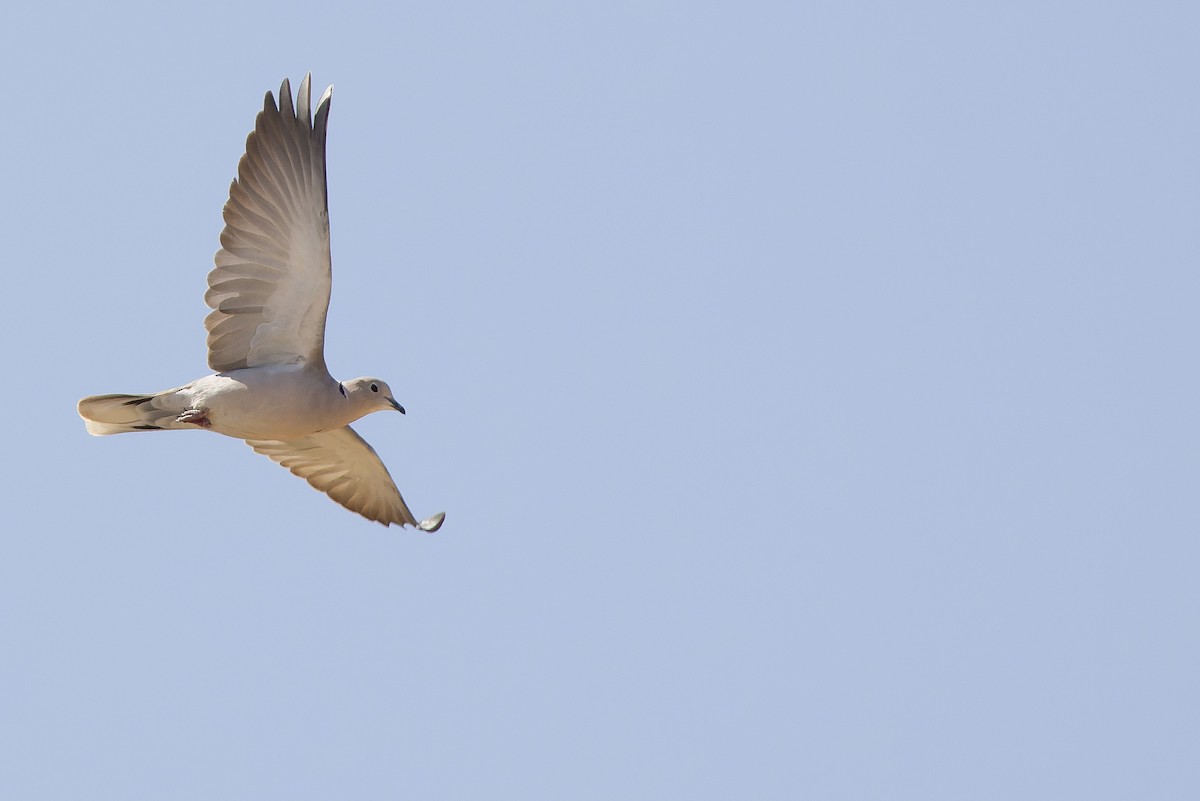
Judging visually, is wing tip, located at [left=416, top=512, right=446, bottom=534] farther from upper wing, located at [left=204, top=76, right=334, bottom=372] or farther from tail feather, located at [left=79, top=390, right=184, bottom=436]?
tail feather, located at [left=79, top=390, right=184, bottom=436]

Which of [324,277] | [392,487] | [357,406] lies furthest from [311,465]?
[324,277]

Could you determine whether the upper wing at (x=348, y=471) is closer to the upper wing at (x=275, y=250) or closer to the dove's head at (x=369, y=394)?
the dove's head at (x=369, y=394)

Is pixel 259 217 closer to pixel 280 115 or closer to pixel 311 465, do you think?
pixel 280 115

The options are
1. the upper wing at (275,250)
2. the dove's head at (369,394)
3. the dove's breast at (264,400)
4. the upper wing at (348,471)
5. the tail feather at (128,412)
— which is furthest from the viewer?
the upper wing at (348,471)

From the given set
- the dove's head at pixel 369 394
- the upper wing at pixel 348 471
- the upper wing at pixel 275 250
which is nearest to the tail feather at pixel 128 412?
the upper wing at pixel 275 250

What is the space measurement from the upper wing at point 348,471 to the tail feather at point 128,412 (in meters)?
1.84

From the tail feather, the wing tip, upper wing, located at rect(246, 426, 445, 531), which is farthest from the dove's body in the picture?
the wing tip

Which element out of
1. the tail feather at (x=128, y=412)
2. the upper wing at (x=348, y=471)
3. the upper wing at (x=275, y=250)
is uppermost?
the upper wing at (x=275, y=250)

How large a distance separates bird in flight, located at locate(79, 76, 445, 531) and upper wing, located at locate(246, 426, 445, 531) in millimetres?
1246

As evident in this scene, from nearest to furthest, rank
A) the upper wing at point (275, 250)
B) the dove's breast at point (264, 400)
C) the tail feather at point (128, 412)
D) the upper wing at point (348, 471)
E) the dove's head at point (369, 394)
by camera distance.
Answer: the upper wing at point (275, 250) < the dove's breast at point (264, 400) < the tail feather at point (128, 412) < the dove's head at point (369, 394) < the upper wing at point (348, 471)

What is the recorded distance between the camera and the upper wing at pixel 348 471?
15.7 m

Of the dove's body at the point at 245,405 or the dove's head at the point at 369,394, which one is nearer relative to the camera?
the dove's body at the point at 245,405

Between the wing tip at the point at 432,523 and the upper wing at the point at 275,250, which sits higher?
the upper wing at the point at 275,250

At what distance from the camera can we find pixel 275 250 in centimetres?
1336
